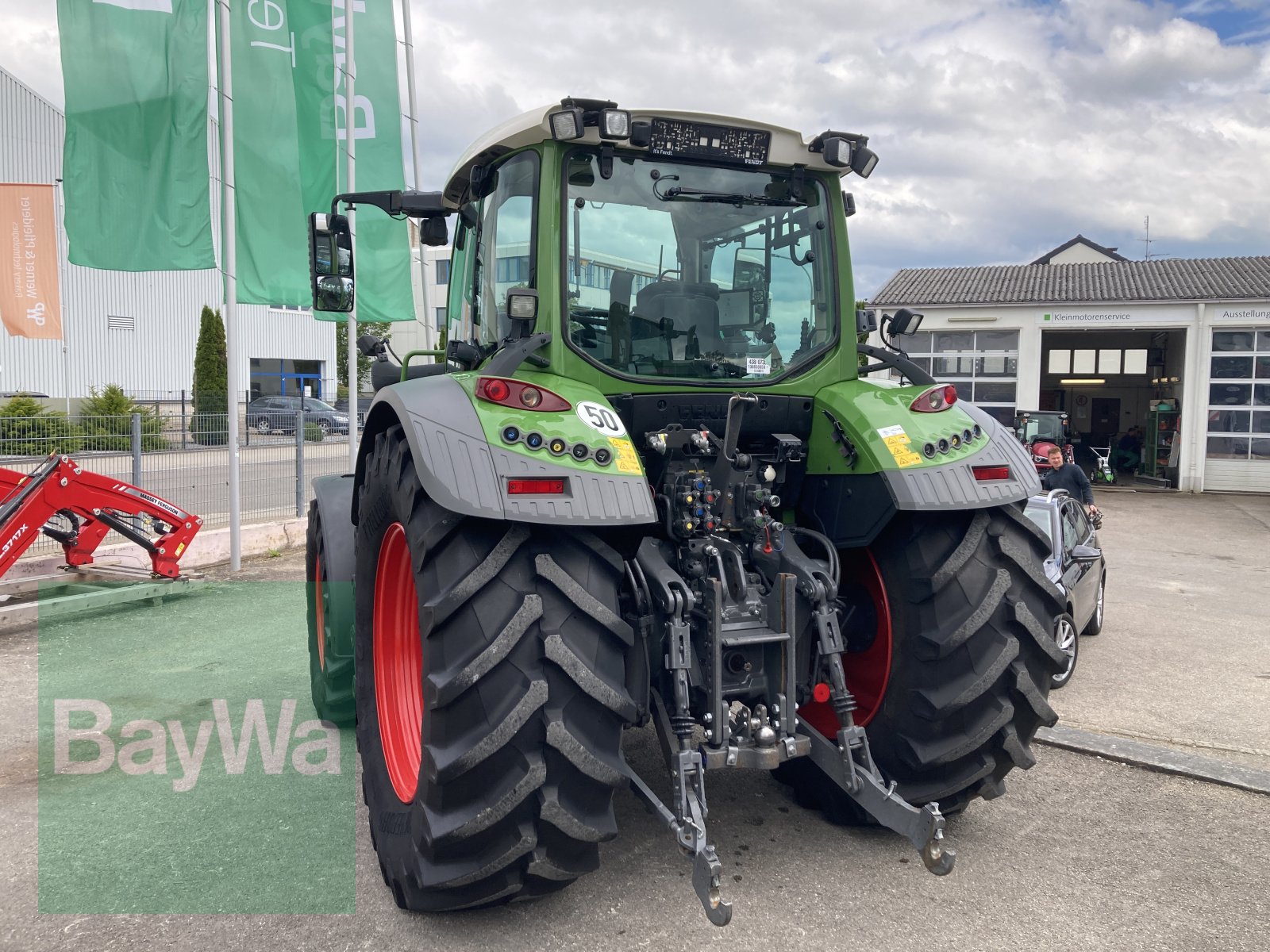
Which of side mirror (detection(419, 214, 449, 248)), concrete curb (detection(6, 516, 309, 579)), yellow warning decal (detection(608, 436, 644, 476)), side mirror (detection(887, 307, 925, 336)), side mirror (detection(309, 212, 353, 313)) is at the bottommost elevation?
concrete curb (detection(6, 516, 309, 579))

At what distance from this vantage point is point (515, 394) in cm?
304

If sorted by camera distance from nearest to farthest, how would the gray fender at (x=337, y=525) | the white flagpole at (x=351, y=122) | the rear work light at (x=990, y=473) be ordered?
1. the rear work light at (x=990, y=473)
2. the gray fender at (x=337, y=525)
3. the white flagpole at (x=351, y=122)

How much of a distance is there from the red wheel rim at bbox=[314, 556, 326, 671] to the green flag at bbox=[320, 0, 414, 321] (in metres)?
6.49

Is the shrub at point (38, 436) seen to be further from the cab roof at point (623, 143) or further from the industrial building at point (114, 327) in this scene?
the industrial building at point (114, 327)

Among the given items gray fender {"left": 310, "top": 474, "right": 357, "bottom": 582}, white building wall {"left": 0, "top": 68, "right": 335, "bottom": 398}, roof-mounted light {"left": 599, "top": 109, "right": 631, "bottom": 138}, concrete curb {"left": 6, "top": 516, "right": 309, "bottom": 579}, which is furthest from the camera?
white building wall {"left": 0, "top": 68, "right": 335, "bottom": 398}

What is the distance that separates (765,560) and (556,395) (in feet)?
3.10

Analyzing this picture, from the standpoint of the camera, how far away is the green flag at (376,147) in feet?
35.2

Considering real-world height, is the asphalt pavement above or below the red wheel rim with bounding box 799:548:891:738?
below

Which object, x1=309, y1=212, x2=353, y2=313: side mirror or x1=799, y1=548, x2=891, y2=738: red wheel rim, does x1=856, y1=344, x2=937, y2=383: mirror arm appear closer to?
x1=799, y1=548, x2=891, y2=738: red wheel rim

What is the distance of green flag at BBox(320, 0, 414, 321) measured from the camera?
10.7 m

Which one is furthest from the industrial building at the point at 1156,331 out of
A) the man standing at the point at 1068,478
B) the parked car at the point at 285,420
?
the parked car at the point at 285,420

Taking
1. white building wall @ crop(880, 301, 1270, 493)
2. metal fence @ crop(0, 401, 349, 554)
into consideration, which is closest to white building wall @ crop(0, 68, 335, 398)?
metal fence @ crop(0, 401, 349, 554)

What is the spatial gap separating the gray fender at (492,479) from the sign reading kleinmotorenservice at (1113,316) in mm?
22635

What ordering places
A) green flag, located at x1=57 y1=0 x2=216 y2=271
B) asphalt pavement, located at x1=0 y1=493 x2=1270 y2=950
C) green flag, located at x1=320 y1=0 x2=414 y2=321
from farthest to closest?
1. green flag, located at x1=320 y1=0 x2=414 y2=321
2. green flag, located at x1=57 y1=0 x2=216 y2=271
3. asphalt pavement, located at x1=0 y1=493 x2=1270 y2=950
